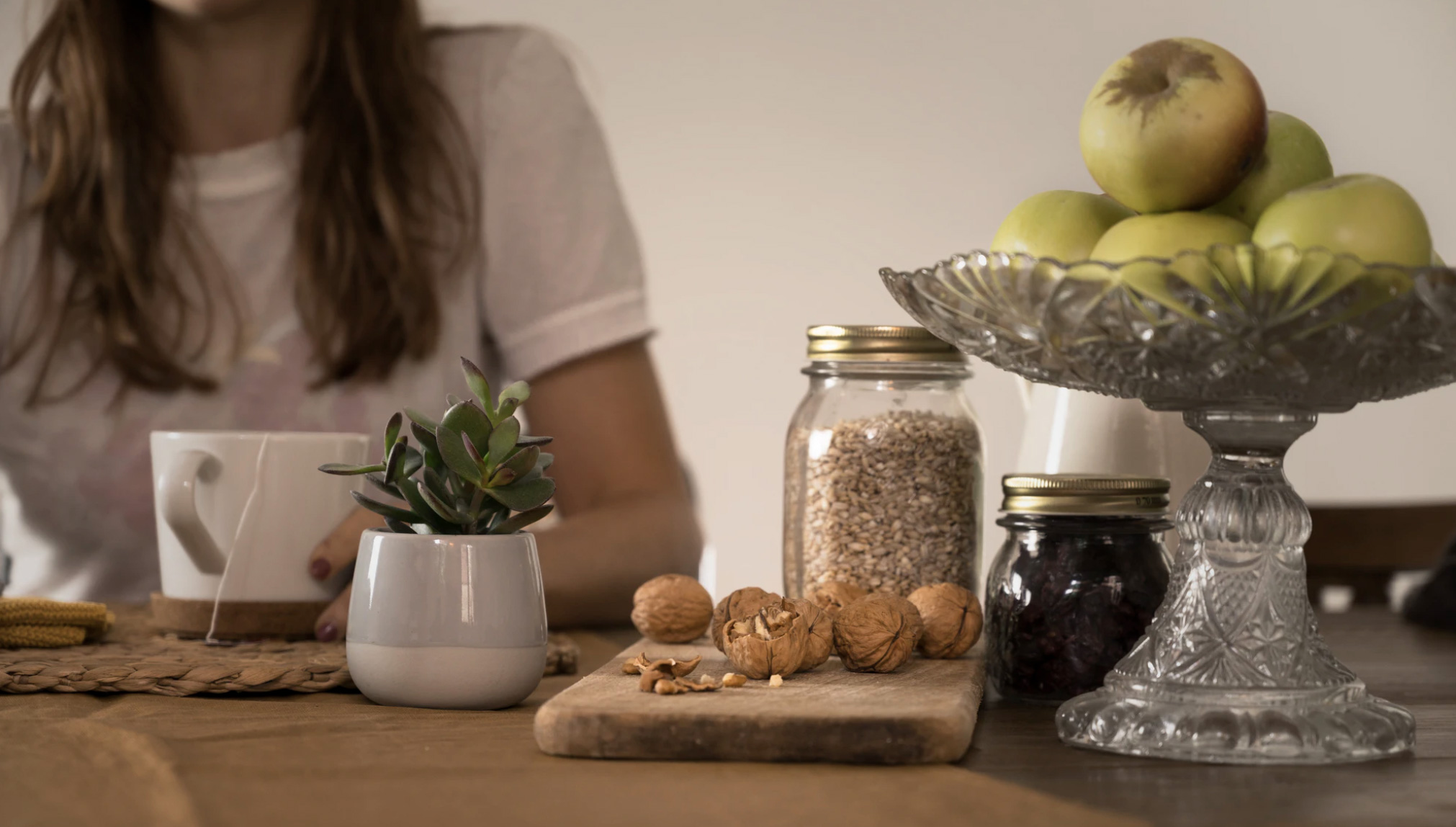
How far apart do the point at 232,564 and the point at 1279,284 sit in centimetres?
59

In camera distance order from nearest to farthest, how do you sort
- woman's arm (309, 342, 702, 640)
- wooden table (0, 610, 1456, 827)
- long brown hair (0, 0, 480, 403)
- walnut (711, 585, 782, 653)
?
wooden table (0, 610, 1456, 827) < walnut (711, 585, 782, 653) < woman's arm (309, 342, 702, 640) < long brown hair (0, 0, 480, 403)

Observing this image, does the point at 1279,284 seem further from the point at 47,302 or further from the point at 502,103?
the point at 47,302

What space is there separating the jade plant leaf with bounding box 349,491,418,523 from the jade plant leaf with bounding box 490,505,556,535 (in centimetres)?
4

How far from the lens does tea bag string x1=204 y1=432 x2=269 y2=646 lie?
745mm

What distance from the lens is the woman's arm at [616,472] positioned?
109 centimetres

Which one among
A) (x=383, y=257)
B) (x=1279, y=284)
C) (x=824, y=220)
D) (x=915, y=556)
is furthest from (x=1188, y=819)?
(x=824, y=220)

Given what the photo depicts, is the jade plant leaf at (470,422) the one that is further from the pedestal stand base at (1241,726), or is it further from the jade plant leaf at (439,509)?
the pedestal stand base at (1241,726)

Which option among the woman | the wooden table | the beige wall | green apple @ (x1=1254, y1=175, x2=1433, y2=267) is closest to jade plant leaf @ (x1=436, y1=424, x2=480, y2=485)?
the wooden table

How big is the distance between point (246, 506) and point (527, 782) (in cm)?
37

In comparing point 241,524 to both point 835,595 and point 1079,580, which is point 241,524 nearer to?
point 835,595

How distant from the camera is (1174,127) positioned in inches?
21.2

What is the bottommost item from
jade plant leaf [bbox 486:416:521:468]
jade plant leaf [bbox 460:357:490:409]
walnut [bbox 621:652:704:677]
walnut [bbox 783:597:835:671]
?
walnut [bbox 621:652:704:677]

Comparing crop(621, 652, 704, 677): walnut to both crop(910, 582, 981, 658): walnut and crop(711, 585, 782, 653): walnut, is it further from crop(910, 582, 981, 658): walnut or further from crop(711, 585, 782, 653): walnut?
crop(910, 582, 981, 658): walnut

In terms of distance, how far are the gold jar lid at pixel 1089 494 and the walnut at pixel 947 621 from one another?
0.07 metres
